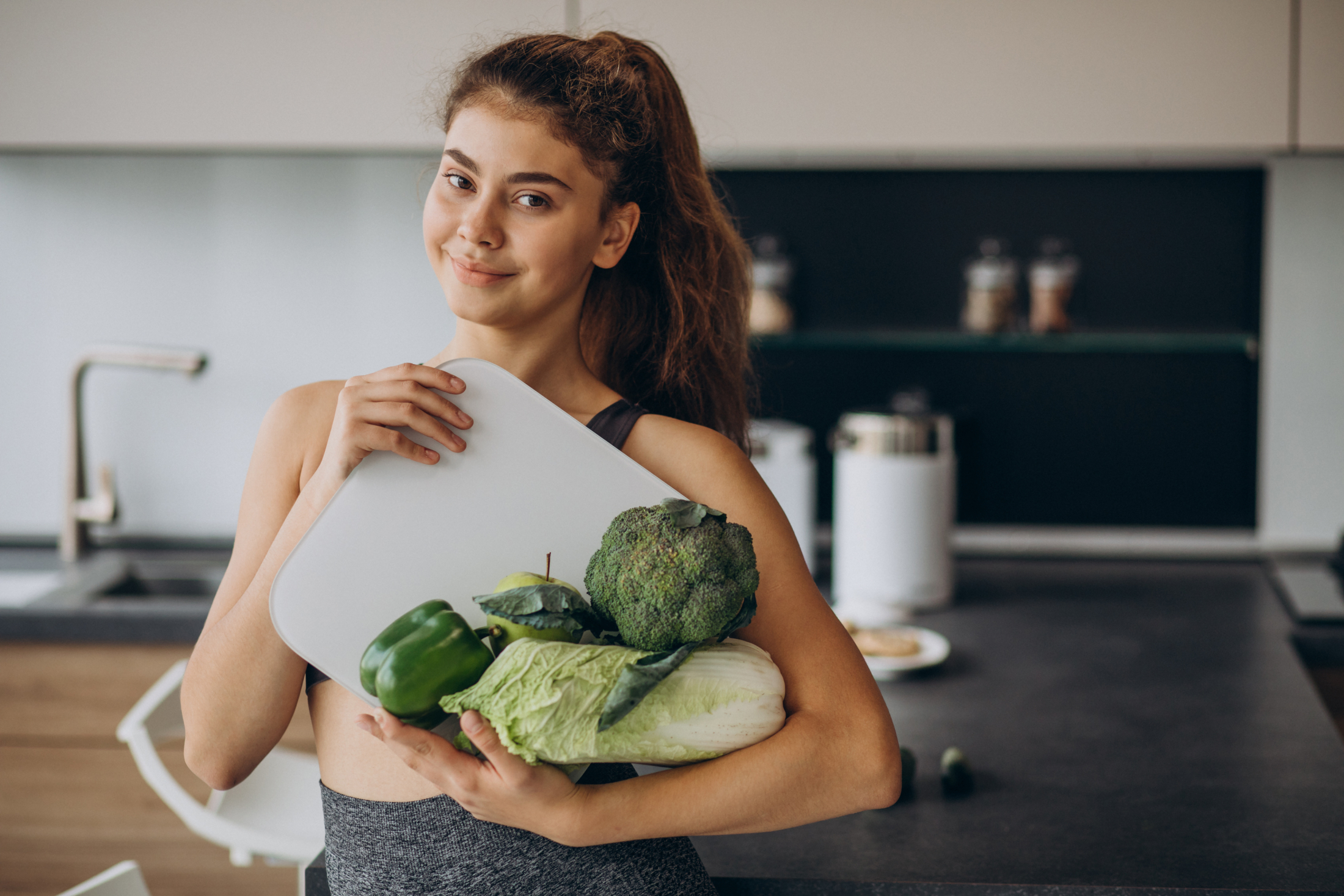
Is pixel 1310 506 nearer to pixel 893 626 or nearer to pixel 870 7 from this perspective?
pixel 893 626

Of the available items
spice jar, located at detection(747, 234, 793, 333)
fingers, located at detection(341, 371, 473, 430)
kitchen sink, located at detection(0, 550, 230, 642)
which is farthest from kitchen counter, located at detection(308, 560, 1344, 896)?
kitchen sink, located at detection(0, 550, 230, 642)

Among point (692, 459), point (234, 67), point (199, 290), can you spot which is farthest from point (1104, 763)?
point (199, 290)

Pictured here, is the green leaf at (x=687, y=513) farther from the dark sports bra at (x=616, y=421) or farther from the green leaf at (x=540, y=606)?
the dark sports bra at (x=616, y=421)

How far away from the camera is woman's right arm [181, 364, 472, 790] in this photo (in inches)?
29.0

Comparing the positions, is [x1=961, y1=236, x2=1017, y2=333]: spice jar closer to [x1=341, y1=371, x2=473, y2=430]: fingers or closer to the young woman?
the young woman

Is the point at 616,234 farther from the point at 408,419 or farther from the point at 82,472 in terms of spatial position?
the point at 82,472

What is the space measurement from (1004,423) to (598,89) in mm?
1756

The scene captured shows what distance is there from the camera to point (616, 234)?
915 mm

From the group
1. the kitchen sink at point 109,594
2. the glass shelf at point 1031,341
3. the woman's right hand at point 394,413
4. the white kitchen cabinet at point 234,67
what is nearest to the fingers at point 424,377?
the woman's right hand at point 394,413

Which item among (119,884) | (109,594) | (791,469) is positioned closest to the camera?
(119,884)

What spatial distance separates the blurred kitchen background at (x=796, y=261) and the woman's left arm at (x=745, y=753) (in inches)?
44.9

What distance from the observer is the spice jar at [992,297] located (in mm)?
2281

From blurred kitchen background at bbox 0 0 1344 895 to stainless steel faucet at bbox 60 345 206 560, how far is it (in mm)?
23

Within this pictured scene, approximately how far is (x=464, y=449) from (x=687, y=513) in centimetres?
18
